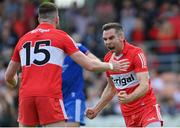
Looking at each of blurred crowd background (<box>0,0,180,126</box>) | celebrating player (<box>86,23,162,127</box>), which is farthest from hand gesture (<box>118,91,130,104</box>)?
blurred crowd background (<box>0,0,180,126</box>)

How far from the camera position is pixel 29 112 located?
10.6m

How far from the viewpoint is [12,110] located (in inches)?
658

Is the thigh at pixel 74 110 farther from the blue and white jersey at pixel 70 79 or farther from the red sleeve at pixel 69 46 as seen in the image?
the red sleeve at pixel 69 46

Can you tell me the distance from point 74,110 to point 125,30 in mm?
7642

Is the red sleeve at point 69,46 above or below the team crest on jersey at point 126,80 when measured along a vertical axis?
above

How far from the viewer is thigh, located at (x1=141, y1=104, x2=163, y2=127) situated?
1104 cm

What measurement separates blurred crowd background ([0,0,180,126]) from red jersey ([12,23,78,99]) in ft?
21.9

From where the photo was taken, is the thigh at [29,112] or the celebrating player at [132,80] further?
the celebrating player at [132,80]

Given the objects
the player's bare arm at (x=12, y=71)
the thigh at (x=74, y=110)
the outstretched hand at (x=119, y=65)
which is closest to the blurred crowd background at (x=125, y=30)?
the thigh at (x=74, y=110)

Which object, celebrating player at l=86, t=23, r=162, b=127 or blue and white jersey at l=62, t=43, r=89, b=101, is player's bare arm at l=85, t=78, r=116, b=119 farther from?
blue and white jersey at l=62, t=43, r=89, b=101

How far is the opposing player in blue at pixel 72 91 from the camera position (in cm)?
1296

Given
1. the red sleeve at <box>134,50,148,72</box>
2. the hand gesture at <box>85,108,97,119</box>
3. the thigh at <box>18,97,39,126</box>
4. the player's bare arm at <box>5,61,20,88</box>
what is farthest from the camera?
the hand gesture at <box>85,108,97,119</box>

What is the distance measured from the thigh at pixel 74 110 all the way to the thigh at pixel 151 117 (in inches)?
80.1

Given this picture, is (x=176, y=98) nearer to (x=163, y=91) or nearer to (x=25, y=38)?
Answer: (x=163, y=91)
